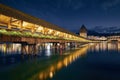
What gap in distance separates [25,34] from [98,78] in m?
15.0

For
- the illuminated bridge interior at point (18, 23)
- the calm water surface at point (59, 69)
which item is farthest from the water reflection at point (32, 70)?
the illuminated bridge interior at point (18, 23)

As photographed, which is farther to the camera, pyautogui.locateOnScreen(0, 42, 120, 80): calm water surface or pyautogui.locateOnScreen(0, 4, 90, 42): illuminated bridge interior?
pyautogui.locateOnScreen(0, 4, 90, 42): illuminated bridge interior

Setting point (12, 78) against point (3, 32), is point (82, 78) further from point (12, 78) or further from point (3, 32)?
point (3, 32)

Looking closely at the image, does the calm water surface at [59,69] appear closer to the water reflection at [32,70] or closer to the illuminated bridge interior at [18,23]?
the water reflection at [32,70]

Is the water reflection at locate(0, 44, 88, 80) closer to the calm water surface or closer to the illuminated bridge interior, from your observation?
the calm water surface

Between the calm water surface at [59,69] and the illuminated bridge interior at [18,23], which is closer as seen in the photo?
the calm water surface at [59,69]

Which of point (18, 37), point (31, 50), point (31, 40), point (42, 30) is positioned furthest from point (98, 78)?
point (42, 30)

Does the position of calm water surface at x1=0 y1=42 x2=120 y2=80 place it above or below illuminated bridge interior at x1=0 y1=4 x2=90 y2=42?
below

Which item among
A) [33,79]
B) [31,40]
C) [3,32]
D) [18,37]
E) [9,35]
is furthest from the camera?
[31,40]

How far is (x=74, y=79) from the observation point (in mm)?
13195

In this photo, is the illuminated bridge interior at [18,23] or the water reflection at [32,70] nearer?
the water reflection at [32,70]

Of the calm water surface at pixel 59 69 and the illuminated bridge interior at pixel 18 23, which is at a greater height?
the illuminated bridge interior at pixel 18 23

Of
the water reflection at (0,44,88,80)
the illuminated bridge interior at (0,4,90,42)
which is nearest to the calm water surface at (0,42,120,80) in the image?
the water reflection at (0,44,88,80)

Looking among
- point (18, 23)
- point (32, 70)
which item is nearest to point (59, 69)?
point (32, 70)
